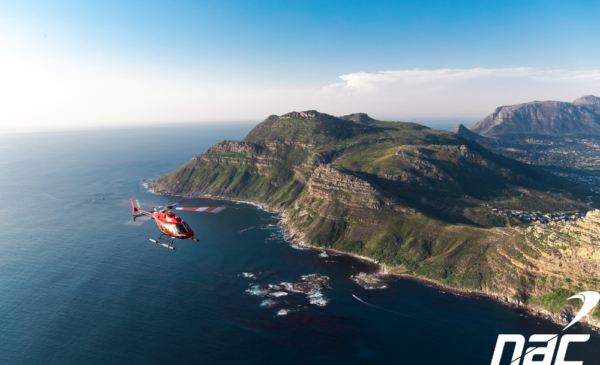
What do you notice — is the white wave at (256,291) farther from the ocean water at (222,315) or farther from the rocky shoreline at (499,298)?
the rocky shoreline at (499,298)

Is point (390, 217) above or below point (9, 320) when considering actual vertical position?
above

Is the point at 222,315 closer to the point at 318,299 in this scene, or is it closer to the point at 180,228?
the point at 318,299

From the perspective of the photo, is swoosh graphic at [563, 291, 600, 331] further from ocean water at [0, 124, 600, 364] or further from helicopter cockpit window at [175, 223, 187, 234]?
helicopter cockpit window at [175, 223, 187, 234]

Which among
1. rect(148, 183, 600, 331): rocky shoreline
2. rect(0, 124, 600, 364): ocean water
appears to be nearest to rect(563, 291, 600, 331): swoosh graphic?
rect(148, 183, 600, 331): rocky shoreline

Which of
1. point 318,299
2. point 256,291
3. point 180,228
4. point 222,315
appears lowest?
point 318,299

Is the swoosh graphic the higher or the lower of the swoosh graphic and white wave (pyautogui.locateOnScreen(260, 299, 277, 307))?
the higher

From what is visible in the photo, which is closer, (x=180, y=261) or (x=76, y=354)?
(x=76, y=354)

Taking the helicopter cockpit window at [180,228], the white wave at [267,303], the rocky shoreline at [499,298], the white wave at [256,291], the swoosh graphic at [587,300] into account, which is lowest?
the rocky shoreline at [499,298]

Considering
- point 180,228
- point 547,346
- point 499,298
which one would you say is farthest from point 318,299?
point 547,346

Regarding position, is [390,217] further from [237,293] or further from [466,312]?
[237,293]

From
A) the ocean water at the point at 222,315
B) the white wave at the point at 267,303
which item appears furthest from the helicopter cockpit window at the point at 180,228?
the white wave at the point at 267,303

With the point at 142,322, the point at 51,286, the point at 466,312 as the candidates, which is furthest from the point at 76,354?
the point at 466,312
